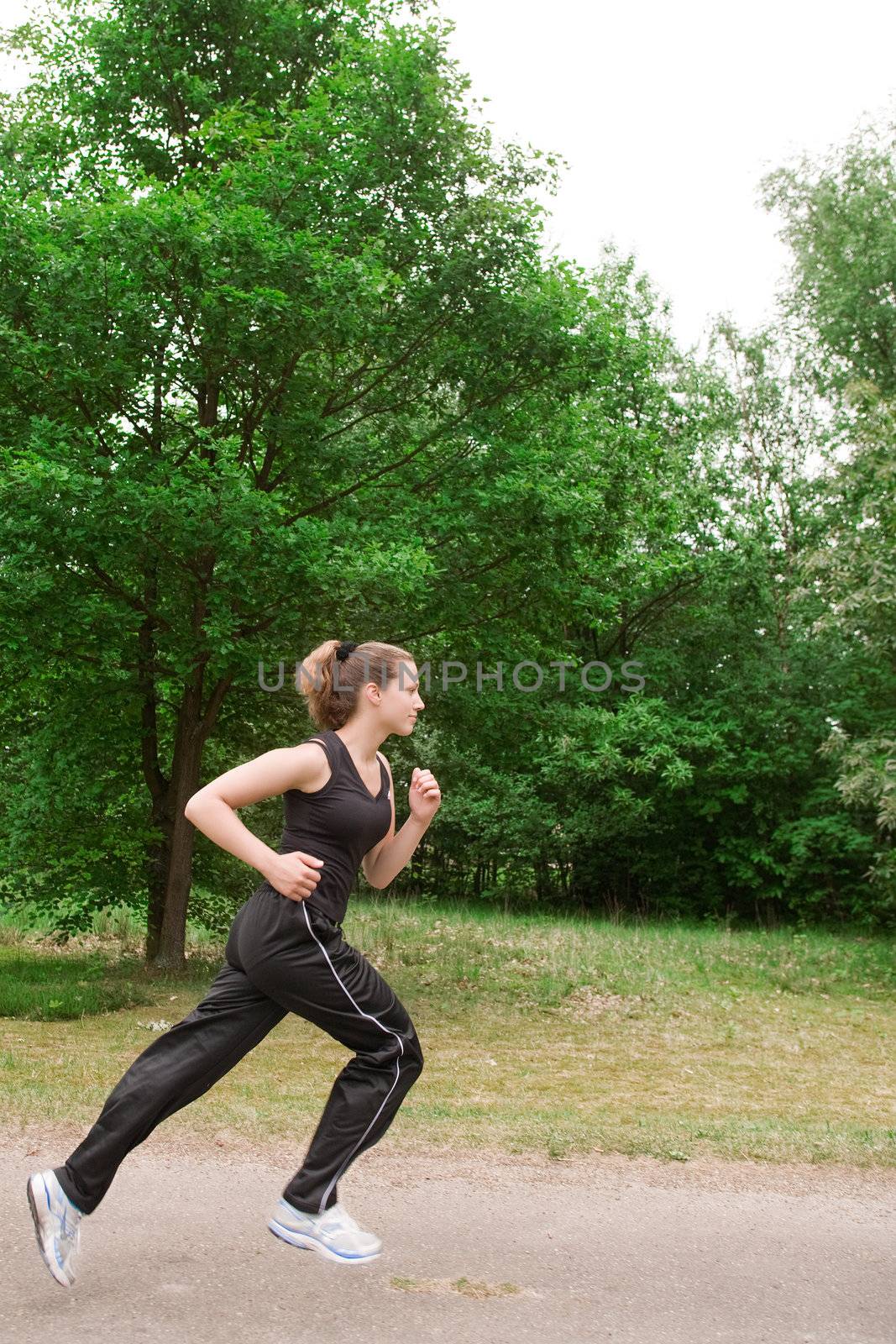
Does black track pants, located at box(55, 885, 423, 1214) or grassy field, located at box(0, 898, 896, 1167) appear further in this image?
grassy field, located at box(0, 898, 896, 1167)

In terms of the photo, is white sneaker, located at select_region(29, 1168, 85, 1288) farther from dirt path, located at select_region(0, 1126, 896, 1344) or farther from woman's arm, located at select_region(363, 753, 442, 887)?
woman's arm, located at select_region(363, 753, 442, 887)

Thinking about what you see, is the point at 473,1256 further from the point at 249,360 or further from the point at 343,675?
the point at 249,360

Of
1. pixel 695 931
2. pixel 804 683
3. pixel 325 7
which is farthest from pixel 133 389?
pixel 804 683

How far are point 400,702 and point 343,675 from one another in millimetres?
198

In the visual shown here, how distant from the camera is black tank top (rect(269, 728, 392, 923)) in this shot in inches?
139

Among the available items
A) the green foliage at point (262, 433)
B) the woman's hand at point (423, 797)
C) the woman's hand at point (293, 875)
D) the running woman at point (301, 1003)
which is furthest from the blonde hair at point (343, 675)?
the green foliage at point (262, 433)

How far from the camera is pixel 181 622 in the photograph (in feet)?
34.0

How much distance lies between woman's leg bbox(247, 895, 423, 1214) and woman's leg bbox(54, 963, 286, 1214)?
4.5 inches

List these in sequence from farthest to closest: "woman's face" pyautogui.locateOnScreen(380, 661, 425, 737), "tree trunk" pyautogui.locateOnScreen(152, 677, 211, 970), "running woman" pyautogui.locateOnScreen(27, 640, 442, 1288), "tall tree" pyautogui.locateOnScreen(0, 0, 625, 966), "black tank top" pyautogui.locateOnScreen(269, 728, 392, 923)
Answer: "tree trunk" pyautogui.locateOnScreen(152, 677, 211, 970), "tall tree" pyautogui.locateOnScreen(0, 0, 625, 966), "woman's face" pyautogui.locateOnScreen(380, 661, 425, 737), "black tank top" pyautogui.locateOnScreen(269, 728, 392, 923), "running woman" pyautogui.locateOnScreen(27, 640, 442, 1288)

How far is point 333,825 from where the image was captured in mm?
3529

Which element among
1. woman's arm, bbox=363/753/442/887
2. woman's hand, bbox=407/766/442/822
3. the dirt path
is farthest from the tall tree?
woman's hand, bbox=407/766/442/822

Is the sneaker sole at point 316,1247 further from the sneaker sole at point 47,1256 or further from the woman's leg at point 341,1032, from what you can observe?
the sneaker sole at point 47,1256

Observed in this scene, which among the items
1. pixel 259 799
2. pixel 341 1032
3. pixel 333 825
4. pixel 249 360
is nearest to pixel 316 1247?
pixel 341 1032

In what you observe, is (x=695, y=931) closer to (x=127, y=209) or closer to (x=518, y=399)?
(x=518, y=399)
